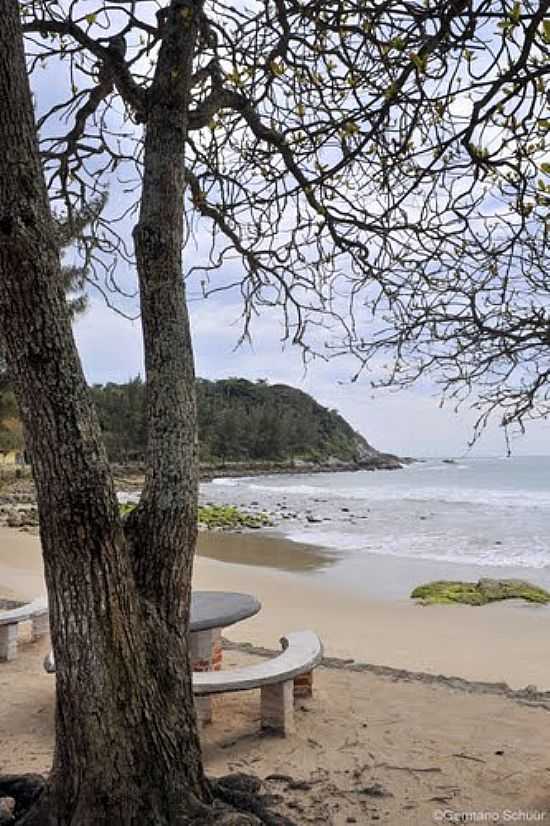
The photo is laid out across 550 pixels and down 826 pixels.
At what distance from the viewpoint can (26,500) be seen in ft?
93.7

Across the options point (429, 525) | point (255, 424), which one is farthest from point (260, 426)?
point (429, 525)

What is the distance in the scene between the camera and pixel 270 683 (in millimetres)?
3854

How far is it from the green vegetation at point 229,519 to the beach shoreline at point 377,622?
709cm

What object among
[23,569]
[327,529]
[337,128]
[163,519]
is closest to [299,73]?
[337,128]

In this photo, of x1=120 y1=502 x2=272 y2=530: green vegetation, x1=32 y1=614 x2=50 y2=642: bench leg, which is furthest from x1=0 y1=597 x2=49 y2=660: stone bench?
x1=120 y1=502 x2=272 y2=530: green vegetation

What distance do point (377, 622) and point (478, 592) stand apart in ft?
7.72

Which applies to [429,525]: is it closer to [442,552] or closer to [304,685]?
[442,552]

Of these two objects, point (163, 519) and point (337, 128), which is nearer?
point (163, 519)

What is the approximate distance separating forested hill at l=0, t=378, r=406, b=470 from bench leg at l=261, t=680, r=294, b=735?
4904 centimetres

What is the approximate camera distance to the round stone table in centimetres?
412

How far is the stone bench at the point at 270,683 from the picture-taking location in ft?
12.2

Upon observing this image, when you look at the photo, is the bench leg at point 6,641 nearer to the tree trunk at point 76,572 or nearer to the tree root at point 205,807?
the tree root at point 205,807

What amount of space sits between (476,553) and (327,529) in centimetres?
582

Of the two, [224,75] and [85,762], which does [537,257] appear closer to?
[224,75]
